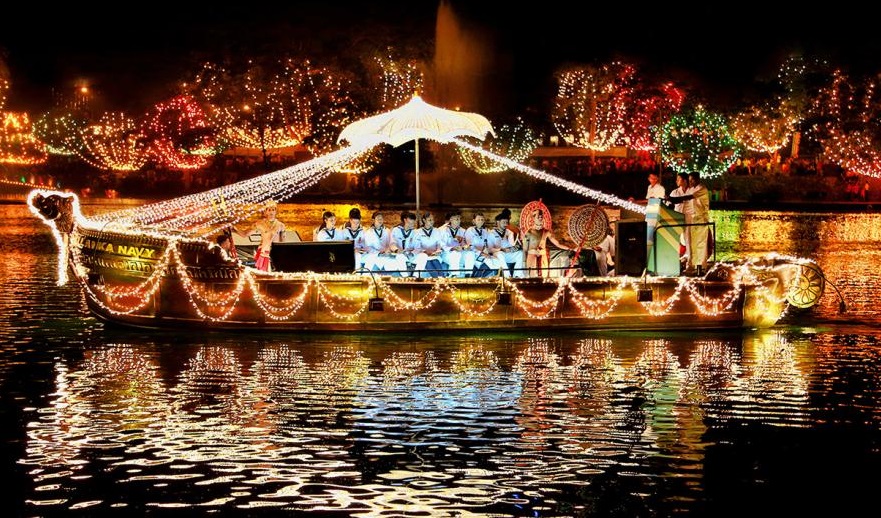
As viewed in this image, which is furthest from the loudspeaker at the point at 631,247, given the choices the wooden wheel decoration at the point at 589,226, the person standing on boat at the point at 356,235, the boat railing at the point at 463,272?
the person standing on boat at the point at 356,235

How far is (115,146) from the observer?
7188 cm

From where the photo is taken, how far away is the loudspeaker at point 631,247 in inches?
704

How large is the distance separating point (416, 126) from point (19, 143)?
69.8 meters

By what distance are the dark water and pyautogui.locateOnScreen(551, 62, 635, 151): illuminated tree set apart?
47.3 m

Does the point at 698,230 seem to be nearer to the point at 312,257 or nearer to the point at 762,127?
the point at 312,257

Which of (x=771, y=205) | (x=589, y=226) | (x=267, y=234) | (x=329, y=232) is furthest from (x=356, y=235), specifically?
(x=771, y=205)

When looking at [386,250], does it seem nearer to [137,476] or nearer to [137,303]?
[137,303]

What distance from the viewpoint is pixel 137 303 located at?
1766 cm

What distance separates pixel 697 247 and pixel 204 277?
7.76 meters

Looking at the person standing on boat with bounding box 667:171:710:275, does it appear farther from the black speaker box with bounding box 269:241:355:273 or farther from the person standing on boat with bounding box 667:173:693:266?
the black speaker box with bounding box 269:241:355:273

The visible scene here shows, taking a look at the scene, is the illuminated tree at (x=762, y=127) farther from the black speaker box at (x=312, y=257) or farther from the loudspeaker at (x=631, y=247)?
the black speaker box at (x=312, y=257)

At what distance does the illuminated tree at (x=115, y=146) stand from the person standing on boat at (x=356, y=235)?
52128 mm

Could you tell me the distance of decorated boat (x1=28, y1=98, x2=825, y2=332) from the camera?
17.3m

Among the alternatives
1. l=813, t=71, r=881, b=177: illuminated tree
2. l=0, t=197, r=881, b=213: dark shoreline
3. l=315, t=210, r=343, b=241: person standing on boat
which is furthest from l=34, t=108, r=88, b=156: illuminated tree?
l=315, t=210, r=343, b=241: person standing on boat
